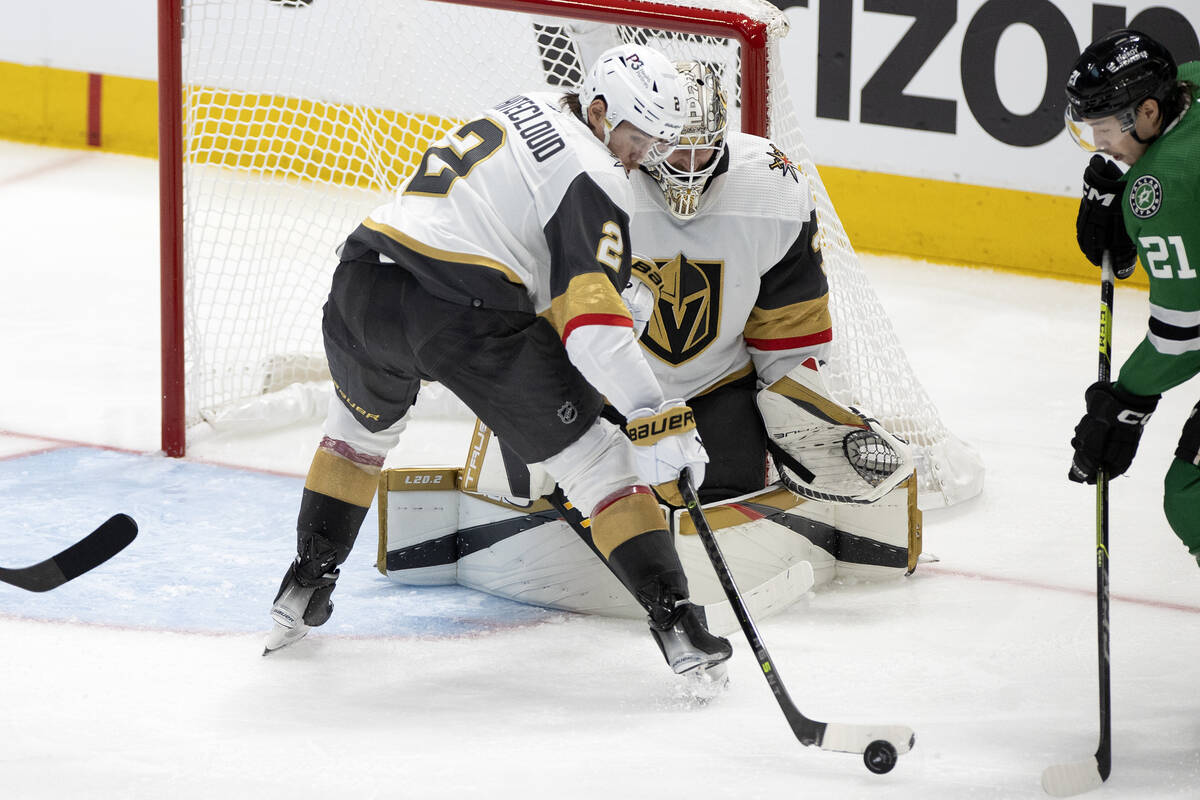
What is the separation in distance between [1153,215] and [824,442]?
935 millimetres

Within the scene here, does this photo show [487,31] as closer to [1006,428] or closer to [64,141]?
[1006,428]

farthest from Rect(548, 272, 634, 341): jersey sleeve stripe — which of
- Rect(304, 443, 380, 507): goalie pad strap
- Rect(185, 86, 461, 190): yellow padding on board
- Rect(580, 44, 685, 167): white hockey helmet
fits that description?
Rect(185, 86, 461, 190): yellow padding on board

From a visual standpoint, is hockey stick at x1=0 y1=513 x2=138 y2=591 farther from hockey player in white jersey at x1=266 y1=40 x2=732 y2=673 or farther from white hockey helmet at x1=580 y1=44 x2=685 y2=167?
white hockey helmet at x1=580 y1=44 x2=685 y2=167

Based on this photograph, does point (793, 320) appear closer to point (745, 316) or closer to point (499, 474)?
point (745, 316)

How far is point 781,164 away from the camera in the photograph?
118 inches

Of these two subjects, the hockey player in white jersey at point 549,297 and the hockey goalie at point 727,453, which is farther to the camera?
the hockey goalie at point 727,453

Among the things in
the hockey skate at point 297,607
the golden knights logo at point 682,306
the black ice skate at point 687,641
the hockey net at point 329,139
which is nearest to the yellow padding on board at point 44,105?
the hockey net at point 329,139

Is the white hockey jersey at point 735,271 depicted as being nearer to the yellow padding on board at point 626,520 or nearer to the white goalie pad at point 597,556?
the white goalie pad at point 597,556

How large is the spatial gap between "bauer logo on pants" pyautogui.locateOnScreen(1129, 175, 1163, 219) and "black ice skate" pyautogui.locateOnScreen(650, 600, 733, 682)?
88 cm

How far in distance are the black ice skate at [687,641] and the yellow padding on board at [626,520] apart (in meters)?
0.12

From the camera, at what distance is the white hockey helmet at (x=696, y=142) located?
2797mm

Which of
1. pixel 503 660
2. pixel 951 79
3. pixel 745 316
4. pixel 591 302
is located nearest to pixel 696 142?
pixel 745 316

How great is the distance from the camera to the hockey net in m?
3.57

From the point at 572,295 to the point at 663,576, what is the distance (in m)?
0.46
